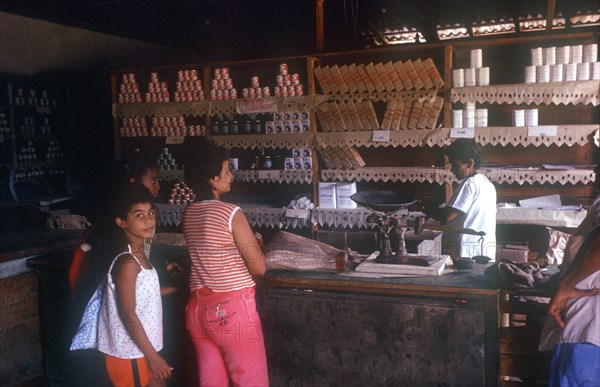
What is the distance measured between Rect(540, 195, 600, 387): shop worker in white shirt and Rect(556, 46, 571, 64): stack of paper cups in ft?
9.13

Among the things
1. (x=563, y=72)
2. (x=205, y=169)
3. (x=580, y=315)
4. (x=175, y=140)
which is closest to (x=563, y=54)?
(x=563, y=72)

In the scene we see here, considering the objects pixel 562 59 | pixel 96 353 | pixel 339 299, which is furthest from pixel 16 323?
pixel 562 59

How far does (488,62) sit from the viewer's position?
17.0 ft

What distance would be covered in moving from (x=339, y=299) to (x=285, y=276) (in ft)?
1.02

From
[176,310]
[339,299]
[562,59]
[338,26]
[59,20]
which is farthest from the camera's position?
[338,26]

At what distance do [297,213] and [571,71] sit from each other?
2762 millimetres

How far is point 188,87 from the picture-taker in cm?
581

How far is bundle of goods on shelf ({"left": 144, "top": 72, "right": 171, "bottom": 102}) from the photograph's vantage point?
234 inches

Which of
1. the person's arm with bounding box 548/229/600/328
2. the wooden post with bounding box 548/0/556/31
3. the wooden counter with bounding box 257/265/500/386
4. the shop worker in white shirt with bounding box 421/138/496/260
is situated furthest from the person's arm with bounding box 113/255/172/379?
the wooden post with bounding box 548/0/556/31

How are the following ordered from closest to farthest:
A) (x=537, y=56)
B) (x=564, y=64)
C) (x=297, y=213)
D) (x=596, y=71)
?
(x=596, y=71)
(x=564, y=64)
(x=537, y=56)
(x=297, y=213)

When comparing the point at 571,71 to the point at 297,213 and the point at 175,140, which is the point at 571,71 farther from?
the point at 175,140

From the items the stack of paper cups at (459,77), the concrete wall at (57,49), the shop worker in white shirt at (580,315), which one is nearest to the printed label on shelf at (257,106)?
the stack of paper cups at (459,77)

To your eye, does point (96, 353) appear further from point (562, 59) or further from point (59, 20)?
point (59, 20)

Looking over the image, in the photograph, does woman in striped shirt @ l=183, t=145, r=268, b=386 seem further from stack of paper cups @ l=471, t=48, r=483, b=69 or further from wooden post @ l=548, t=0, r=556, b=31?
wooden post @ l=548, t=0, r=556, b=31
